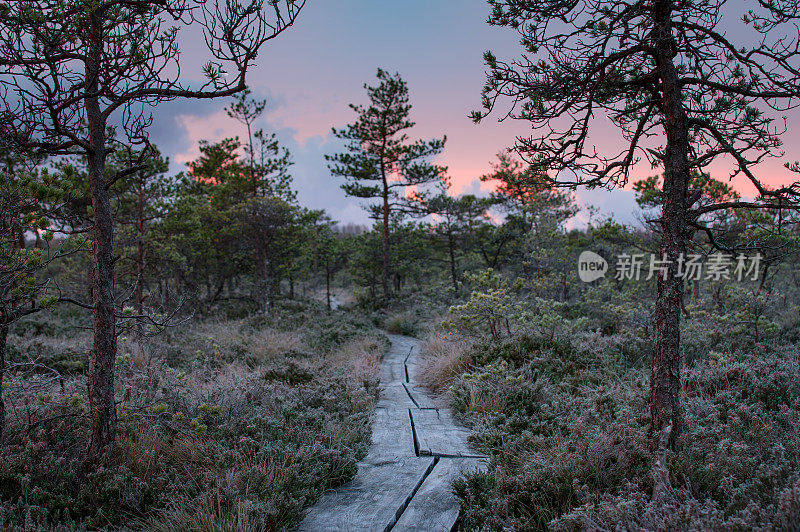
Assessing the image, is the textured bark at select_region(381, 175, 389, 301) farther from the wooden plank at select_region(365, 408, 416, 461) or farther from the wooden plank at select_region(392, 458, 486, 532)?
the wooden plank at select_region(392, 458, 486, 532)

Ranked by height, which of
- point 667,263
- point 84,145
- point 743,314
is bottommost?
point 743,314

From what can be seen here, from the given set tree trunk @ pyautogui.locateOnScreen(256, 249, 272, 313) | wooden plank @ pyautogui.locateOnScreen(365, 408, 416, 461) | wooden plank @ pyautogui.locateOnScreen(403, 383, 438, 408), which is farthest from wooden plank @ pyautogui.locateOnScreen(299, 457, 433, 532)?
tree trunk @ pyautogui.locateOnScreen(256, 249, 272, 313)

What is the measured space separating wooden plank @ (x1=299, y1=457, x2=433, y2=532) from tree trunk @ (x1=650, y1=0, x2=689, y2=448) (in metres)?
2.14

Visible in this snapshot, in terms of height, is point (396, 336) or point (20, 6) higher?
point (20, 6)

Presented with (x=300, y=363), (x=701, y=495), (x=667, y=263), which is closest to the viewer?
(x=701, y=495)

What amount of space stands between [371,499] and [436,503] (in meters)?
0.56

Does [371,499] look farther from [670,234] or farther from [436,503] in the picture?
[670,234]

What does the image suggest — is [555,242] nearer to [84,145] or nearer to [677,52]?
[677,52]

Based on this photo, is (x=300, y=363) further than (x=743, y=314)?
No

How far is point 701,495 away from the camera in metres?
3.02

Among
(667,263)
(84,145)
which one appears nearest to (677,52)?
(667,263)

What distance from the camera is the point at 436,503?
11.6 feet

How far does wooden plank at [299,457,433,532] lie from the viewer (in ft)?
10.7

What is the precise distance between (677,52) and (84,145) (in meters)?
5.04
